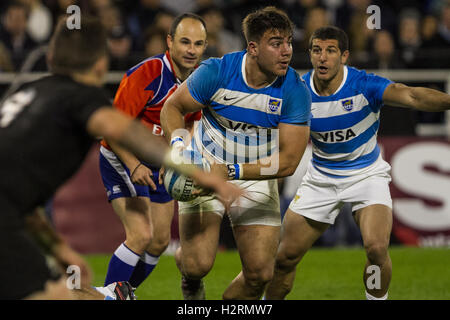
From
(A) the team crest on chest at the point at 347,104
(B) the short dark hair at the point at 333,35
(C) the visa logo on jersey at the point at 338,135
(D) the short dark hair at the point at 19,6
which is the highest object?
(B) the short dark hair at the point at 333,35

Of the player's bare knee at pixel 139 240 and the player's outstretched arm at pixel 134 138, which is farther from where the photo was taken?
the player's bare knee at pixel 139 240

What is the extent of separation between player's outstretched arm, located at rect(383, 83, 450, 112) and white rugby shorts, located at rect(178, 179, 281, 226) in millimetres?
1330

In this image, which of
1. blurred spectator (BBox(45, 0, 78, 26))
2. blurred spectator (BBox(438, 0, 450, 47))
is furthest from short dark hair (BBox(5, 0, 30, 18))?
blurred spectator (BBox(438, 0, 450, 47))

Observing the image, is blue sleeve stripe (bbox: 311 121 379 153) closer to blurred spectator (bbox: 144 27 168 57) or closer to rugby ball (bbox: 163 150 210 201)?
rugby ball (bbox: 163 150 210 201)

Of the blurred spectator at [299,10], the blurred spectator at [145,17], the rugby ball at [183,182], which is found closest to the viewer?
the rugby ball at [183,182]

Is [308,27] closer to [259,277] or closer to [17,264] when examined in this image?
[259,277]

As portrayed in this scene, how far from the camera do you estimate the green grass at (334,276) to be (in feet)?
25.0

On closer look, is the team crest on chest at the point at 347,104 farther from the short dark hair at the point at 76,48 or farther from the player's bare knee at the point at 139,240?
the short dark hair at the point at 76,48

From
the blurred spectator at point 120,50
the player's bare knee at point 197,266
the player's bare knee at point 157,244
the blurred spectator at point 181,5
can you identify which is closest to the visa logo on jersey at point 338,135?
the player's bare knee at point 197,266

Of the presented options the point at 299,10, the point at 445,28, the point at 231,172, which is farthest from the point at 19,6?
the point at 231,172

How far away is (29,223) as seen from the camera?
3.98m

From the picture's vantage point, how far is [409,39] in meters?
12.3

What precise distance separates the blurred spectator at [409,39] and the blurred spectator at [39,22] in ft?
19.5
